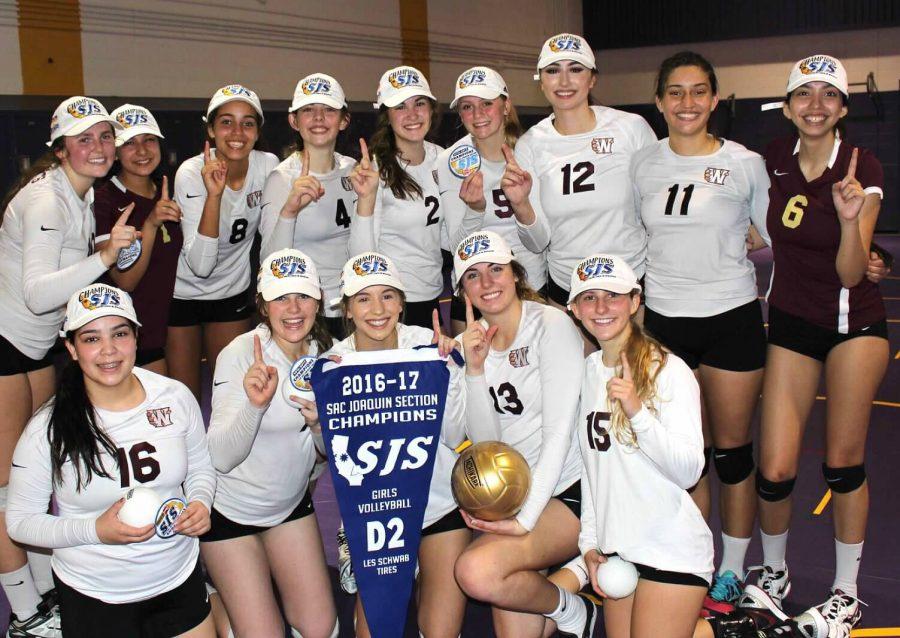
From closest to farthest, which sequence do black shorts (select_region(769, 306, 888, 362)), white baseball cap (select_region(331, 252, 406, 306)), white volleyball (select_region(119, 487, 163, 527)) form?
white volleyball (select_region(119, 487, 163, 527)) → white baseball cap (select_region(331, 252, 406, 306)) → black shorts (select_region(769, 306, 888, 362))

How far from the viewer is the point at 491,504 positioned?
403 centimetres

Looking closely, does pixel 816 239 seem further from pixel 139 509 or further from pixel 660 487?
pixel 139 509

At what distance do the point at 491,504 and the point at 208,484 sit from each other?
3.97ft

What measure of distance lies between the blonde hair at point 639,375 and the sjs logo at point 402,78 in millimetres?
2184

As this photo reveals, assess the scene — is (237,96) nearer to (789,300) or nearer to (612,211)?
(612,211)

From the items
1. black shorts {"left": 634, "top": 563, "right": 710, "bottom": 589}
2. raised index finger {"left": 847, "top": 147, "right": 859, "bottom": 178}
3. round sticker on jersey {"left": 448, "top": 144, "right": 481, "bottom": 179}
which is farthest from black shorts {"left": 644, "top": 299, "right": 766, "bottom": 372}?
round sticker on jersey {"left": 448, "top": 144, "right": 481, "bottom": 179}

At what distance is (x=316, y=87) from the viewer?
543cm

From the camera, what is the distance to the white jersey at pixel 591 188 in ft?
16.4

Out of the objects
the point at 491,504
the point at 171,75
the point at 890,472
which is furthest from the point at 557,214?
the point at 171,75

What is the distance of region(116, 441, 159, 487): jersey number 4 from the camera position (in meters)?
3.79

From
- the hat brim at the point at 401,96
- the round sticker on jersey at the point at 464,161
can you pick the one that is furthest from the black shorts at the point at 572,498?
the hat brim at the point at 401,96

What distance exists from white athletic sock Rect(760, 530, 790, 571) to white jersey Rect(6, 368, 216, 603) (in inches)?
112

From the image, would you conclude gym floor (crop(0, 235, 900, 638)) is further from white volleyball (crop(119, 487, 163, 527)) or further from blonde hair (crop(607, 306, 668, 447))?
white volleyball (crop(119, 487, 163, 527))

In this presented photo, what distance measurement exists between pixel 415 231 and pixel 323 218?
0.55m
